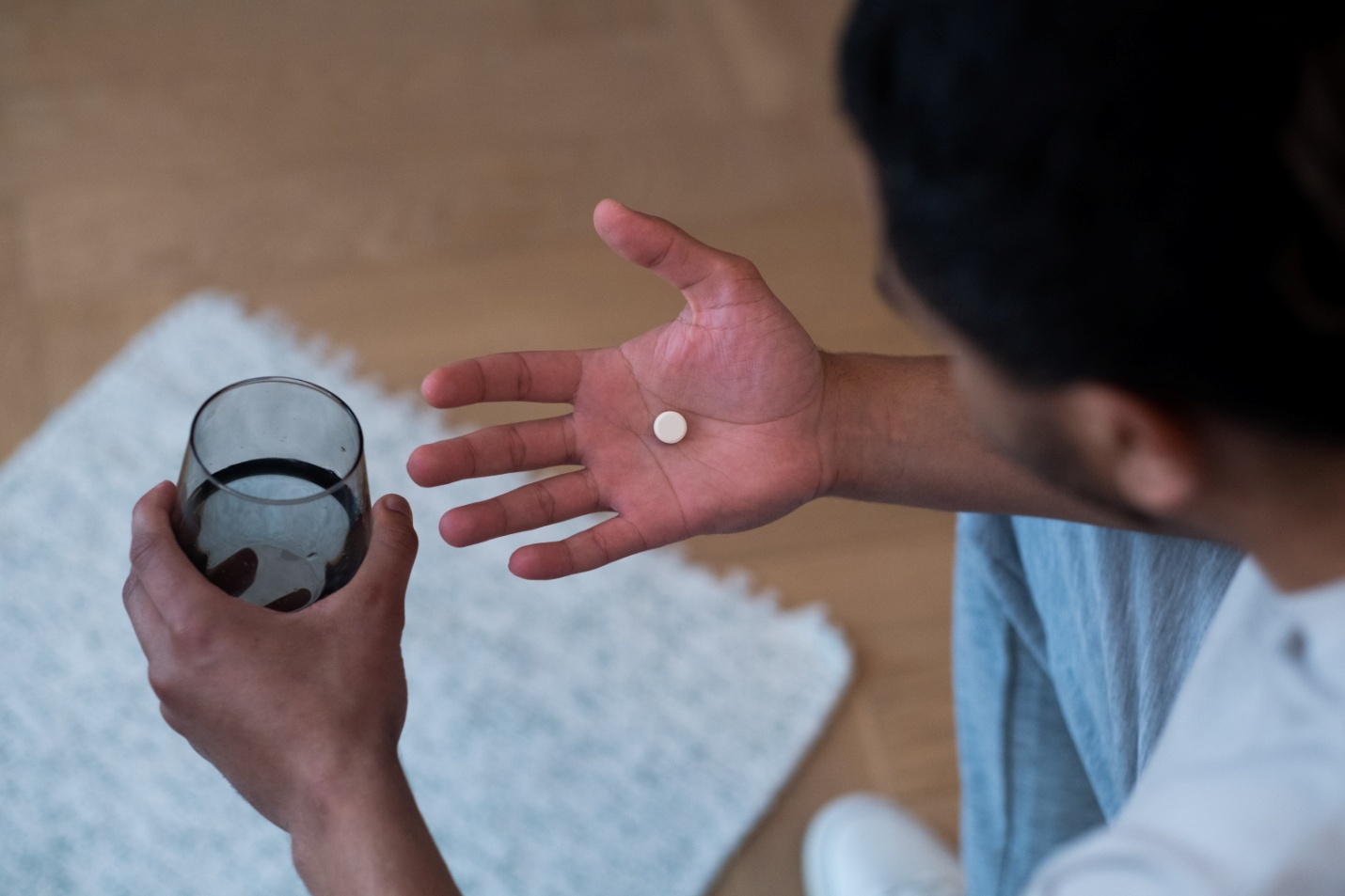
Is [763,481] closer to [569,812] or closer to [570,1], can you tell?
[569,812]

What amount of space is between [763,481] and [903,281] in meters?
0.35

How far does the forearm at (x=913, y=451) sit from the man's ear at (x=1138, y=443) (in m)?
0.34

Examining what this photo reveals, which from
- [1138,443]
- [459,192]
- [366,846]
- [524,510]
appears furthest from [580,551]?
[459,192]

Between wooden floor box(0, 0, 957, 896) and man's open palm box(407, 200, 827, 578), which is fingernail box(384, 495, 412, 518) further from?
wooden floor box(0, 0, 957, 896)

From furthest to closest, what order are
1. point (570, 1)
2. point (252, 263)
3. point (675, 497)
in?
point (570, 1), point (252, 263), point (675, 497)

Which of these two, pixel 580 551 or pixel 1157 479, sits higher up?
pixel 1157 479

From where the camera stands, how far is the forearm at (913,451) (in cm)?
94

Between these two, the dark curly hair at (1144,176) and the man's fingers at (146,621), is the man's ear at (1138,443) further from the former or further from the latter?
the man's fingers at (146,621)

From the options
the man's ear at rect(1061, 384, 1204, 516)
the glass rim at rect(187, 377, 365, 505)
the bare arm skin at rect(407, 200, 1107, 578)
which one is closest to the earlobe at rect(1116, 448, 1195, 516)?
the man's ear at rect(1061, 384, 1204, 516)

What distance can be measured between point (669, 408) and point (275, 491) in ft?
1.05

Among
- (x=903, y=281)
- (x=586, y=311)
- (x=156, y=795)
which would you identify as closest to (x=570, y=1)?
(x=586, y=311)

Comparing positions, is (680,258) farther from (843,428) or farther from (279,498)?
(279,498)

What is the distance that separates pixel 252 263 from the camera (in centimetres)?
167

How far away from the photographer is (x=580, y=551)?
0.90 metres
